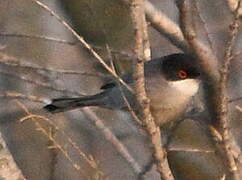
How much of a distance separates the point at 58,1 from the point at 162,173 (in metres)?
3.53

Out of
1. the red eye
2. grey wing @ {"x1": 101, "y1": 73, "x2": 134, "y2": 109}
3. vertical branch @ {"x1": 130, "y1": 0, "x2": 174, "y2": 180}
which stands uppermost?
vertical branch @ {"x1": 130, "y1": 0, "x2": 174, "y2": 180}

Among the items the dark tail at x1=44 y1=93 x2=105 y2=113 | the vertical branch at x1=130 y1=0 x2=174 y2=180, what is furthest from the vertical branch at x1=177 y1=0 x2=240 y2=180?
the dark tail at x1=44 y1=93 x2=105 y2=113

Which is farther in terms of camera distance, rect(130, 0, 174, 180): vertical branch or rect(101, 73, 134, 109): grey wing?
rect(101, 73, 134, 109): grey wing

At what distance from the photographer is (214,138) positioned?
427 cm

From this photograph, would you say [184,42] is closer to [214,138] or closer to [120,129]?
[214,138]

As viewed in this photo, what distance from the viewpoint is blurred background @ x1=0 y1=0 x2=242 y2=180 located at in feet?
19.3

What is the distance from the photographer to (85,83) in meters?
6.82

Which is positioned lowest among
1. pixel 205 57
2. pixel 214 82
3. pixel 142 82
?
pixel 214 82

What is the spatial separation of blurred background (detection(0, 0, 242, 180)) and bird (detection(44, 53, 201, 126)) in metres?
0.09

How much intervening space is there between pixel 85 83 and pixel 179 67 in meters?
1.74

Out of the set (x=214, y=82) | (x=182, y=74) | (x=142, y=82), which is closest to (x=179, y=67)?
(x=182, y=74)

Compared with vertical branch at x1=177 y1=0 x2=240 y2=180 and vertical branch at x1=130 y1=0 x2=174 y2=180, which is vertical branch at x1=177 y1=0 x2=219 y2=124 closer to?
vertical branch at x1=177 y1=0 x2=240 y2=180

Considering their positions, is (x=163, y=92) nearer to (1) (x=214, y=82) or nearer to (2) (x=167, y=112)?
(2) (x=167, y=112)

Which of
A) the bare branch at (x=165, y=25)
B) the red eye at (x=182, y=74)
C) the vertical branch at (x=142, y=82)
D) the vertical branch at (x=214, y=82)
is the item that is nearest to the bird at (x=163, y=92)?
the red eye at (x=182, y=74)
